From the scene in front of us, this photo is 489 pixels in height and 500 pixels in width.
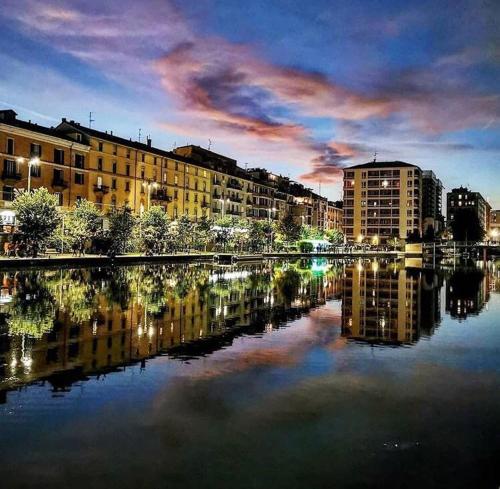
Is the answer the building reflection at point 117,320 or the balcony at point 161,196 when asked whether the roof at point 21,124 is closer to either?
the balcony at point 161,196

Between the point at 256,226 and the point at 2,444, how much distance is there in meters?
92.8

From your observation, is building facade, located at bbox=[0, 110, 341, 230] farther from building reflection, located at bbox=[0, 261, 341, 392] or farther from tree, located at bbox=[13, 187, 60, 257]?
building reflection, located at bbox=[0, 261, 341, 392]

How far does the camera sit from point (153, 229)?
69.6m

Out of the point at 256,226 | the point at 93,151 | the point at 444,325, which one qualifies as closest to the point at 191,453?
the point at 444,325

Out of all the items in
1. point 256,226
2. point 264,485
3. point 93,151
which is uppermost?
point 93,151

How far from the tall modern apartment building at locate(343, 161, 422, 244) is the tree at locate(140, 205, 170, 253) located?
111 m

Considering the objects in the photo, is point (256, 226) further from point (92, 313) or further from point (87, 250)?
point (92, 313)

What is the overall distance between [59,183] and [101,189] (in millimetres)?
8832

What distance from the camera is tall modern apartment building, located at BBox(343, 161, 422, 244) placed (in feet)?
552

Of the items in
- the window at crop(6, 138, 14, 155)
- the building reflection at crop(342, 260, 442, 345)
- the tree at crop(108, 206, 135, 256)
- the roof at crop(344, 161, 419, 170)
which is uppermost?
the roof at crop(344, 161, 419, 170)

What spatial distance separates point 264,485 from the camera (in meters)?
6.35

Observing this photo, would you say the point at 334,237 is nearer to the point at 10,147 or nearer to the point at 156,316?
the point at 10,147

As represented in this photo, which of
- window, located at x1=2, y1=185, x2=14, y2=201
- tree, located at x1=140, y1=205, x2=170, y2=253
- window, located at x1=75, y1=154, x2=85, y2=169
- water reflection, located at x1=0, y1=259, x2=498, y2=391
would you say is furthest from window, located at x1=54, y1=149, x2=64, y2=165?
water reflection, located at x1=0, y1=259, x2=498, y2=391

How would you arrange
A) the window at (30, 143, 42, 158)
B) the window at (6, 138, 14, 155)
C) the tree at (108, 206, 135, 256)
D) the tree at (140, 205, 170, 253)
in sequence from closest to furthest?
1. the window at (6, 138, 14, 155)
2. the tree at (108, 206, 135, 256)
3. the window at (30, 143, 42, 158)
4. the tree at (140, 205, 170, 253)
